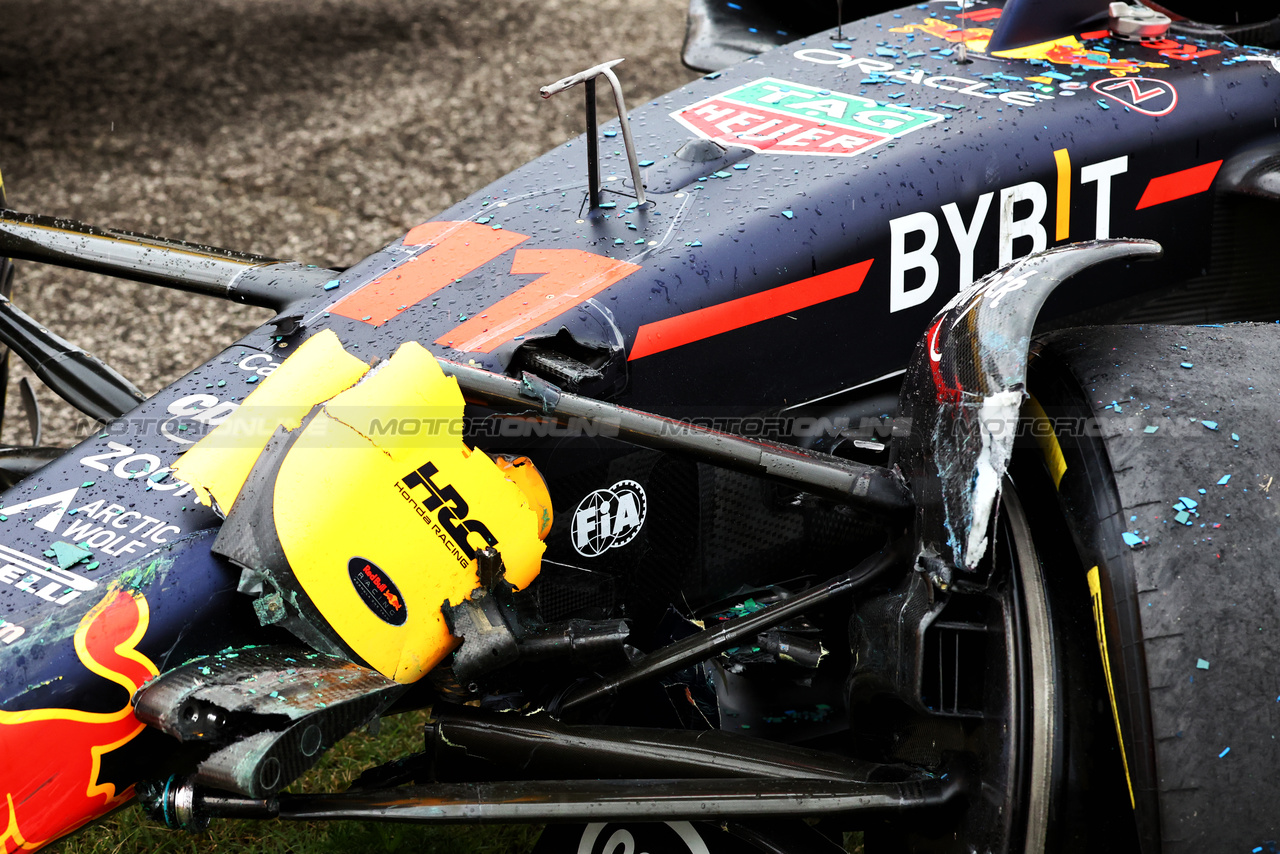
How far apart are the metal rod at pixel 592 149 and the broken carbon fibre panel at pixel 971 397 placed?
0.68 metres

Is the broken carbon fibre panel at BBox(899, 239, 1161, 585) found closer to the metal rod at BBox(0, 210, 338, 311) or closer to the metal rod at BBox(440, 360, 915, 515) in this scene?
the metal rod at BBox(440, 360, 915, 515)

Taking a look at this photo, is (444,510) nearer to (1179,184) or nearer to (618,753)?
(618,753)

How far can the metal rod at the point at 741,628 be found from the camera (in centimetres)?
188

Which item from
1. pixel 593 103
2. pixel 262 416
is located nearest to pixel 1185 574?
Result: pixel 593 103

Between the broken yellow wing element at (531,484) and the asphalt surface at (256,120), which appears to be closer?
the broken yellow wing element at (531,484)

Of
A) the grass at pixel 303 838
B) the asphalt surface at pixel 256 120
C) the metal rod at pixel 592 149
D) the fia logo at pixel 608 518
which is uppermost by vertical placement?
the metal rod at pixel 592 149

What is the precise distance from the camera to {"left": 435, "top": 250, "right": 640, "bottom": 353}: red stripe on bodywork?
6.47ft

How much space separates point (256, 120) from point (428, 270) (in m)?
4.79

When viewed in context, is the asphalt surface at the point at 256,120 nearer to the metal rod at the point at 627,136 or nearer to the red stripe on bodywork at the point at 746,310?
the metal rod at the point at 627,136

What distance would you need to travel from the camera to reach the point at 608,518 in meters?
2.06

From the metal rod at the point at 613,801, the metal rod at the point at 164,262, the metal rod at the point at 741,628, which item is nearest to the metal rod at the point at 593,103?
the metal rod at the point at 164,262

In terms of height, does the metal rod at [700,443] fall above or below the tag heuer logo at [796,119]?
below

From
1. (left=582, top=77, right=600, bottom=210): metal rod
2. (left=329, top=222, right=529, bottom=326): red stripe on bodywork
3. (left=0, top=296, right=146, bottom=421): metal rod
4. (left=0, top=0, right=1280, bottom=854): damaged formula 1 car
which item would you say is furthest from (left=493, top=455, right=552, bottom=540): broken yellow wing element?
(left=0, top=296, right=146, bottom=421): metal rod

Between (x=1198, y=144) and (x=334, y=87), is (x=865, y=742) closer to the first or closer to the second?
(x=1198, y=144)
